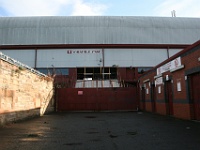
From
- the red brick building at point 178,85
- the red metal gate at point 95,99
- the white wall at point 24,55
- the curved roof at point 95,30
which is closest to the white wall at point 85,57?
the white wall at point 24,55

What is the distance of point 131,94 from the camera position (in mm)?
25062

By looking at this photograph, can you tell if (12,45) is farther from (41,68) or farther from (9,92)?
(9,92)

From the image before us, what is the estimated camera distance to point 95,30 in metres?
34.8

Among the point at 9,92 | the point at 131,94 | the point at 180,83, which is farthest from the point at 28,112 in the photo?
the point at 131,94

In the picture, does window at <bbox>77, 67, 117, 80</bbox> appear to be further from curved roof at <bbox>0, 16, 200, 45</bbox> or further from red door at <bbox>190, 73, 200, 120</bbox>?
red door at <bbox>190, 73, 200, 120</bbox>

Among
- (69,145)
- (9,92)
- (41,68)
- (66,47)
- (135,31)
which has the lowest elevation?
(69,145)

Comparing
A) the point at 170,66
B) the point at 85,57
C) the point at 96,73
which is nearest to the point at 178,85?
the point at 170,66

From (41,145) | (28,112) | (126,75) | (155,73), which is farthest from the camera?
(126,75)

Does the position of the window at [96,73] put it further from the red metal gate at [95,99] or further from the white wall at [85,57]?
the red metal gate at [95,99]

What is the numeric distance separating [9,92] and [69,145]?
22.6ft

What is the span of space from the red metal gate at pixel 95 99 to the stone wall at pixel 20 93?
418cm

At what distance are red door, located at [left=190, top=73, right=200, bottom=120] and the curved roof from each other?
70.3ft

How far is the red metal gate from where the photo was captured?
81.1 feet

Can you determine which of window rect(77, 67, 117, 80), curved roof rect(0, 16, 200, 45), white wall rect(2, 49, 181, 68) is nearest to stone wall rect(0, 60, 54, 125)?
window rect(77, 67, 117, 80)
